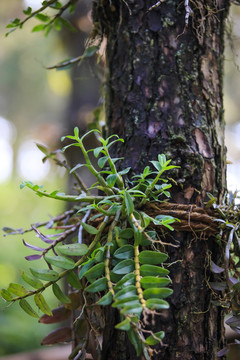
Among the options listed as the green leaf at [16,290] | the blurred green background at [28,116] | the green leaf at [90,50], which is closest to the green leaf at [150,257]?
the green leaf at [16,290]

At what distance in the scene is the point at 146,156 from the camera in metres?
0.69

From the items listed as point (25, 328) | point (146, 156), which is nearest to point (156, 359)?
point (146, 156)

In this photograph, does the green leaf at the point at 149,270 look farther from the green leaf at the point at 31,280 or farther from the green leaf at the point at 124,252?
the green leaf at the point at 31,280

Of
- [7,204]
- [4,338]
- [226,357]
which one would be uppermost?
[7,204]

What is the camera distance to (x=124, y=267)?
1.70 ft

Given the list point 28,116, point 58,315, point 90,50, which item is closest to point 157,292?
point 58,315

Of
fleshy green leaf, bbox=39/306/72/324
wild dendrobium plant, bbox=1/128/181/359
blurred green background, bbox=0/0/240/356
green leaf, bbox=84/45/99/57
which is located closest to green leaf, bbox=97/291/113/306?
wild dendrobium plant, bbox=1/128/181/359

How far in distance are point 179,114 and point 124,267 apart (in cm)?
34

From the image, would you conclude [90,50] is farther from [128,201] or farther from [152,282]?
[152,282]

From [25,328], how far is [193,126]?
3.41 m

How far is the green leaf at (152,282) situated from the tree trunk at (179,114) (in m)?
0.15

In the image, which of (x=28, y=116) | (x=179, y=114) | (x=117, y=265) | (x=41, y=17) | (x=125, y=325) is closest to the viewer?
(x=125, y=325)

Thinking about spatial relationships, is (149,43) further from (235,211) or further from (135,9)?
(235,211)

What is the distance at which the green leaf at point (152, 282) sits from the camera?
0.47 metres
